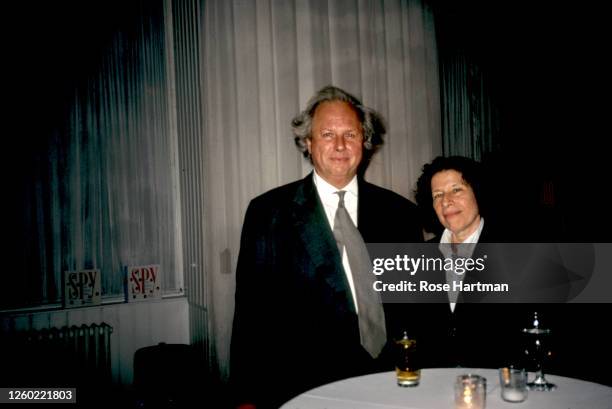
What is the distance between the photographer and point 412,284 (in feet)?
6.67

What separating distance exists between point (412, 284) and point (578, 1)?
2.61 meters

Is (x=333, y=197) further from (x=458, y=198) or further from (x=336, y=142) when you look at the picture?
(x=458, y=198)

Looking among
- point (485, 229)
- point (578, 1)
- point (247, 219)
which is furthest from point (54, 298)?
point (578, 1)

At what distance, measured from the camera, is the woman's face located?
1979mm

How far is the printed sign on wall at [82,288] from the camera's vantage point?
106 inches

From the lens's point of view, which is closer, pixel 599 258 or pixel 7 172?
pixel 7 172

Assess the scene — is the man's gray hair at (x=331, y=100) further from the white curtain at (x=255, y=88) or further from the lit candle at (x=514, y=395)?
the lit candle at (x=514, y=395)

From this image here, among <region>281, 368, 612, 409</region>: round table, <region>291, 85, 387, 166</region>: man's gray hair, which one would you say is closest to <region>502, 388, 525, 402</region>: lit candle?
<region>281, 368, 612, 409</region>: round table

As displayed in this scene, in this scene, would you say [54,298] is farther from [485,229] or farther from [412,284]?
[485,229]

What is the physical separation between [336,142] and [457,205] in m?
0.64

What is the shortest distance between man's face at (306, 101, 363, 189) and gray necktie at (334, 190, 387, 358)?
7.9 inches

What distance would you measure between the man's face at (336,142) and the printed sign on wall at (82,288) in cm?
172

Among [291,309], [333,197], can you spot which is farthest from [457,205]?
[291,309]

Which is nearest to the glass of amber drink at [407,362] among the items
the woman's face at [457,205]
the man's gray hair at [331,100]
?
the woman's face at [457,205]
